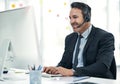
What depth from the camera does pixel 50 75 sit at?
74.9 inches

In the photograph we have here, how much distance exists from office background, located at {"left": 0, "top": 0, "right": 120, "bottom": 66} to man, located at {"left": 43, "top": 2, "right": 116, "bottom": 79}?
72cm

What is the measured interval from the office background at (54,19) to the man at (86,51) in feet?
2.35

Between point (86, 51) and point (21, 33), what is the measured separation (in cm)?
68

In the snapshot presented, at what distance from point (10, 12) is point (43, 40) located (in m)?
1.42

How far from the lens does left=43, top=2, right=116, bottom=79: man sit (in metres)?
2.02

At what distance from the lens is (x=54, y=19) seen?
3186 millimetres

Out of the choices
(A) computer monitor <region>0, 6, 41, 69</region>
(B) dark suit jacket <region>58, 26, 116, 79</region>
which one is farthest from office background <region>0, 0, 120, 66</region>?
(A) computer monitor <region>0, 6, 41, 69</region>

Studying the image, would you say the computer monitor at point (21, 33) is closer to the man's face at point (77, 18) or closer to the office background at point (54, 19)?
the man's face at point (77, 18)

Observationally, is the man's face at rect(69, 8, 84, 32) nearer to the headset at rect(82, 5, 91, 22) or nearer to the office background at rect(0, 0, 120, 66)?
the headset at rect(82, 5, 91, 22)

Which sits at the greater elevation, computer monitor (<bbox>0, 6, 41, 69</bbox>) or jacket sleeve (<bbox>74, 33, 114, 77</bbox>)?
computer monitor (<bbox>0, 6, 41, 69</bbox>)

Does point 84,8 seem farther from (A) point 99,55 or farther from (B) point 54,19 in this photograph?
(B) point 54,19

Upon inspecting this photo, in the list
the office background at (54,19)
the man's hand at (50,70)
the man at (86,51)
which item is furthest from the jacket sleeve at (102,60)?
the office background at (54,19)

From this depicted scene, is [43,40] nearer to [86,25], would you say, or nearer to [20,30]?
[86,25]

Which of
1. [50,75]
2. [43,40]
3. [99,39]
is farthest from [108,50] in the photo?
[43,40]
